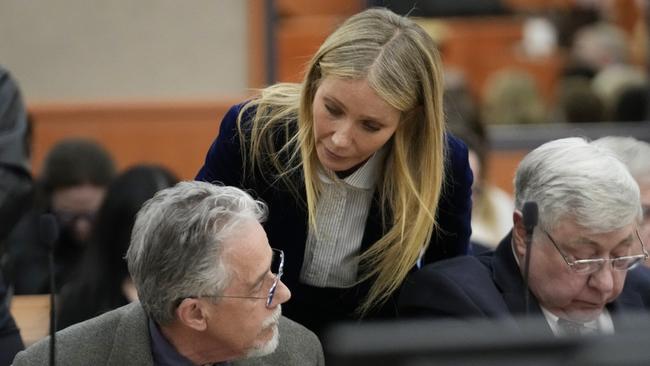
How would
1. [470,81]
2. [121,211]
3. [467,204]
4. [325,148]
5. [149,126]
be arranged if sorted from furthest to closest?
1. [470,81]
2. [149,126]
3. [121,211]
4. [467,204]
5. [325,148]

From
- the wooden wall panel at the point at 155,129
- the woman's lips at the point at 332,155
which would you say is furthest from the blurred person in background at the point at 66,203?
the woman's lips at the point at 332,155

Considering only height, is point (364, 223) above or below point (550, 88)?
above

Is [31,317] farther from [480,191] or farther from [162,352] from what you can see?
[480,191]

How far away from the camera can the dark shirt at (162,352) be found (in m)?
2.41

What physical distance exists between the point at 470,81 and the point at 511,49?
2.03ft

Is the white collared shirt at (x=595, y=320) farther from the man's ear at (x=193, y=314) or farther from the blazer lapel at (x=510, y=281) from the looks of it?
the man's ear at (x=193, y=314)

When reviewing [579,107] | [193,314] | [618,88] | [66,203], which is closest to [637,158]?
[193,314]

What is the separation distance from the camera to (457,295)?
2709 millimetres

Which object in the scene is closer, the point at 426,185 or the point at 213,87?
the point at 426,185

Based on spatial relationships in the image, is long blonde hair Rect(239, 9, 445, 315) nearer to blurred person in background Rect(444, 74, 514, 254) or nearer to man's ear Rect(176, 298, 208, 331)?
man's ear Rect(176, 298, 208, 331)

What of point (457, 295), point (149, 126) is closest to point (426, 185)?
point (457, 295)

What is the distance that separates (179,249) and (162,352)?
0.22 metres

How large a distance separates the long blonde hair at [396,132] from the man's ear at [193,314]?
43 cm

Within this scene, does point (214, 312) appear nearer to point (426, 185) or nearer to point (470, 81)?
point (426, 185)
